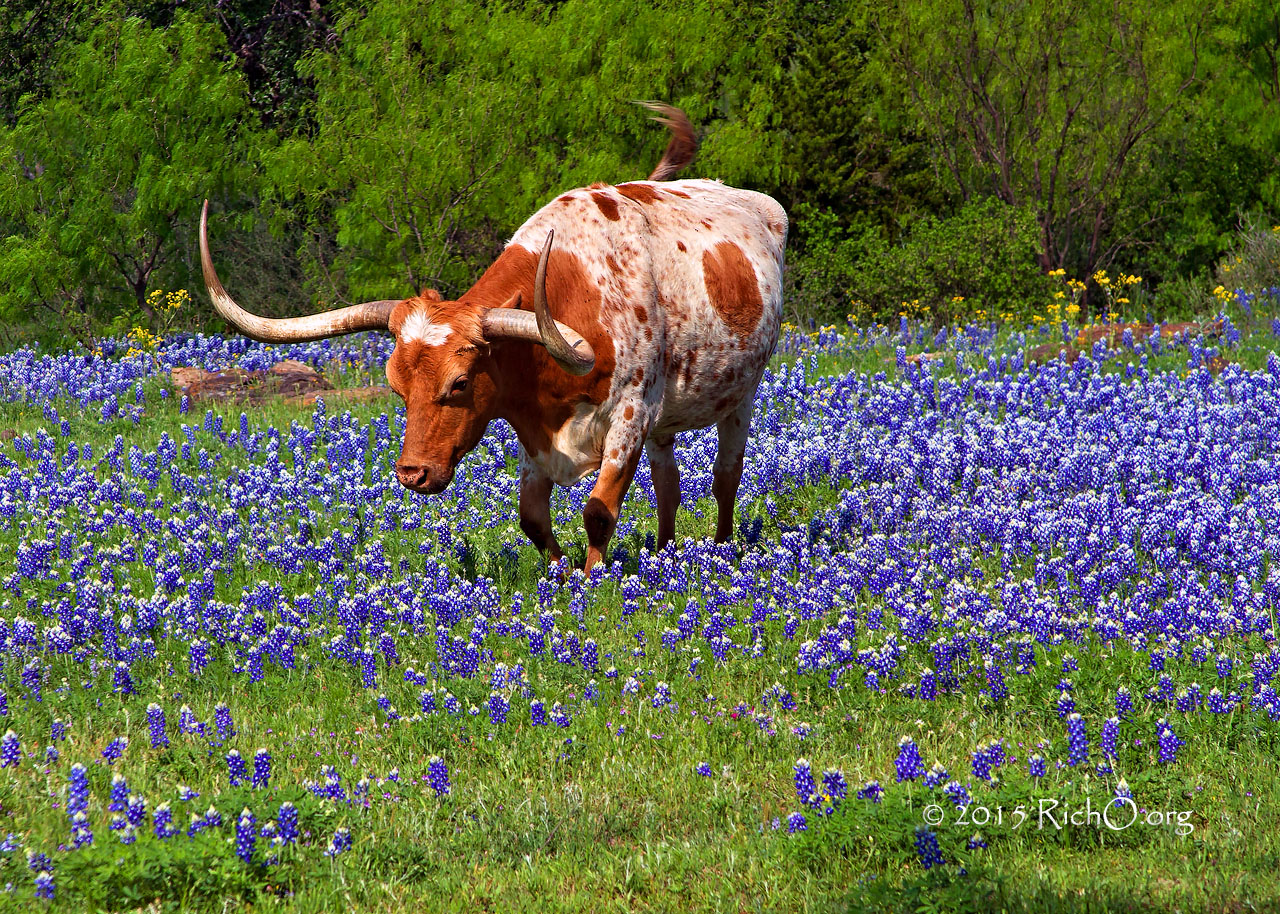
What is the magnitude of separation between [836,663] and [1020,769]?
1.22m

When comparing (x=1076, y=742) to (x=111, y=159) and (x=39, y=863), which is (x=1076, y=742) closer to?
(x=39, y=863)

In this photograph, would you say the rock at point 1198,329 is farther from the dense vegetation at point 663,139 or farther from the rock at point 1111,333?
the dense vegetation at point 663,139

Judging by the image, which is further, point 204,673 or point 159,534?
point 159,534

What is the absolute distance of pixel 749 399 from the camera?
8625mm

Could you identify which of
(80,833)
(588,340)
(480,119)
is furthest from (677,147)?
(480,119)

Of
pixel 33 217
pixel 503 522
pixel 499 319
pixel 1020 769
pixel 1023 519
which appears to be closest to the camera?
pixel 1020 769

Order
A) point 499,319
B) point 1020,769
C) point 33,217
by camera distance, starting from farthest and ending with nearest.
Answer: point 33,217
point 499,319
point 1020,769

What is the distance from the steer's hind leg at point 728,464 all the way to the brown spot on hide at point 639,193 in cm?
152

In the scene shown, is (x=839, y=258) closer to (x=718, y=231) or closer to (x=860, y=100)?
(x=860, y=100)

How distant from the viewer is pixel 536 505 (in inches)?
302

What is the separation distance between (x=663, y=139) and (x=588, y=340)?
57.2 ft

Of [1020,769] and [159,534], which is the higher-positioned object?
[1020,769]

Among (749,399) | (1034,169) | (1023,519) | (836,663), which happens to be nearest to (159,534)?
(749,399)

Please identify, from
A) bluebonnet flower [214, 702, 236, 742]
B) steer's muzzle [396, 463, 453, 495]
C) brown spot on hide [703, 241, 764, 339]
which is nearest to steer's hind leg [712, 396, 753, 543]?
brown spot on hide [703, 241, 764, 339]
